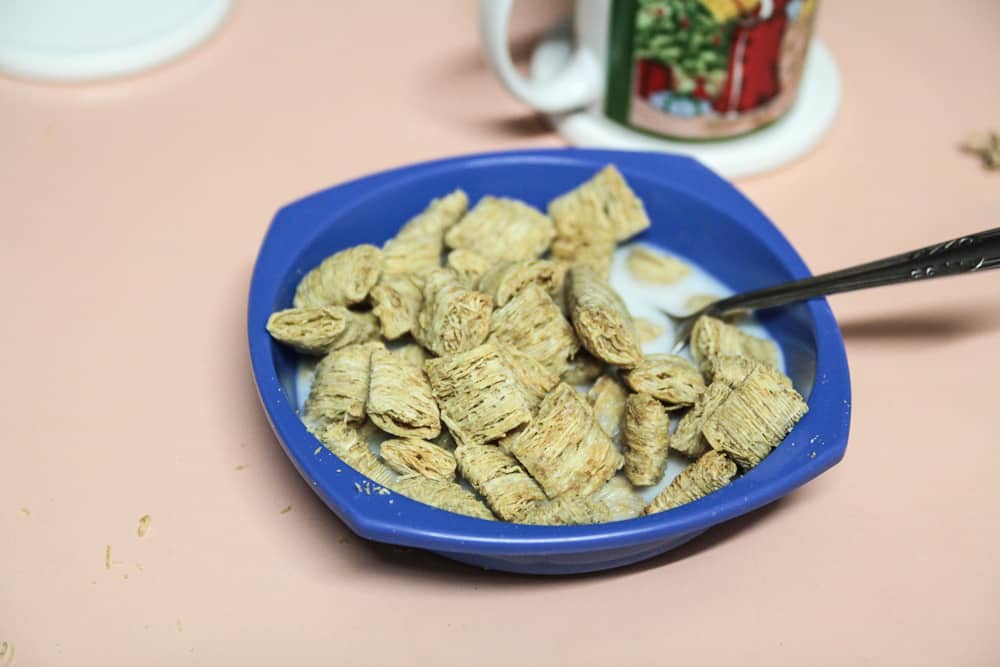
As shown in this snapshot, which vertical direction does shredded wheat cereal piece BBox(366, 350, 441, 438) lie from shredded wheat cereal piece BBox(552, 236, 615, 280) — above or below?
below

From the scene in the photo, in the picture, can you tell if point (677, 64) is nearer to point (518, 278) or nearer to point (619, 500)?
point (518, 278)

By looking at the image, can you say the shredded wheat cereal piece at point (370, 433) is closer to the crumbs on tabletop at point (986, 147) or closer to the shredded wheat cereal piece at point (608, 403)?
the shredded wheat cereal piece at point (608, 403)

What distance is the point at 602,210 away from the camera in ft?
2.52

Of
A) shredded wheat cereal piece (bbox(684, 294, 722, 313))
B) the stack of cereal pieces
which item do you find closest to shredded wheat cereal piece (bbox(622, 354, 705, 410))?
the stack of cereal pieces

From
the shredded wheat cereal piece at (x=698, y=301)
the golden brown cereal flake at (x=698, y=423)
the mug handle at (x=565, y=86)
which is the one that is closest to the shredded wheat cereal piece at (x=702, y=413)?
the golden brown cereal flake at (x=698, y=423)

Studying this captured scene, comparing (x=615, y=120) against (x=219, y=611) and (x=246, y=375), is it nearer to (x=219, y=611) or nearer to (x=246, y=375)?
(x=246, y=375)

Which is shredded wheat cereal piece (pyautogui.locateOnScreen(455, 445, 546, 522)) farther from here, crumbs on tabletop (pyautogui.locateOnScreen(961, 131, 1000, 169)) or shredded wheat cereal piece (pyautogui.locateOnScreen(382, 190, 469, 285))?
crumbs on tabletop (pyautogui.locateOnScreen(961, 131, 1000, 169))

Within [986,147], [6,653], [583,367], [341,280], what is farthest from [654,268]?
[6,653]

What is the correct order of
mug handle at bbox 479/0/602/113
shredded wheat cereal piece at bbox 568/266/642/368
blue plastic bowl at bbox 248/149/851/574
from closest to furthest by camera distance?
blue plastic bowl at bbox 248/149/851/574 < shredded wheat cereal piece at bbox 568/266/642/368 < mug handle at bbox 479/0/602/113

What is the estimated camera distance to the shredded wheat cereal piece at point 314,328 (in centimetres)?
66

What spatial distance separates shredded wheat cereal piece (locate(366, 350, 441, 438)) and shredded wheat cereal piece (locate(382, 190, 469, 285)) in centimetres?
10

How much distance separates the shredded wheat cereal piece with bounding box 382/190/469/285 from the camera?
74cm

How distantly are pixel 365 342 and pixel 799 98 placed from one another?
1.56 ft

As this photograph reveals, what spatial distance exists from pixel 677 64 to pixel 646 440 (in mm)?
340
